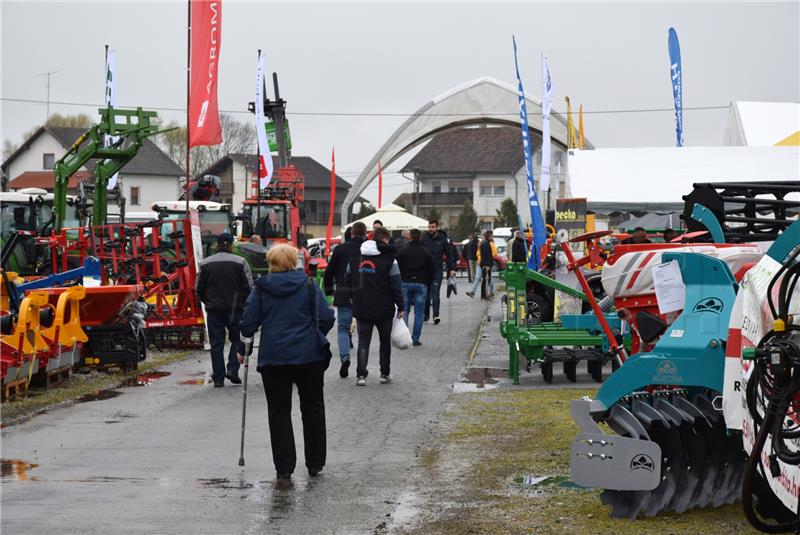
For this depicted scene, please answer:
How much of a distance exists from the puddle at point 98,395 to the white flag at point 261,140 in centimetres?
1835

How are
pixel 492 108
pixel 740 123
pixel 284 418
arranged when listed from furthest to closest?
pixel 492 108 < pixel 740 123 < pixel 284 418

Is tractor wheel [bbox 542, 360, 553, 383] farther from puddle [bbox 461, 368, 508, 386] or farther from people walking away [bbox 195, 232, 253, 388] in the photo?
people walking away [bbox 195, 232, 253, 388]

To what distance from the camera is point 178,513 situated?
8.01m

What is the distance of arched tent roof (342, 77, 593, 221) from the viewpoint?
212 ft

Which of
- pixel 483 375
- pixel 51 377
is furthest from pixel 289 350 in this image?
pixel 483 375

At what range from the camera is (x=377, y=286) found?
1549 centimetres

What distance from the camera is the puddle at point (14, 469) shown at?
30.4 feet

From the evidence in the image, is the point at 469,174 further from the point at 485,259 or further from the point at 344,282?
the point at 344,282

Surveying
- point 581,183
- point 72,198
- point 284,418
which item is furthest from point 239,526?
point 72,198

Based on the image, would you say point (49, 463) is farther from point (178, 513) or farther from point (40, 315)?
Result: point (40, 315)

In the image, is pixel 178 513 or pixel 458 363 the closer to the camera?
pixel 178 513

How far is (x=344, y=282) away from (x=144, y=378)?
9.49ft

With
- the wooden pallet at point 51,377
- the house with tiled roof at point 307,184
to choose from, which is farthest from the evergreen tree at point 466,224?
the wooden pallet at point 51,377

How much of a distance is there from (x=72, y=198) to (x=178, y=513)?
67.0 feet
